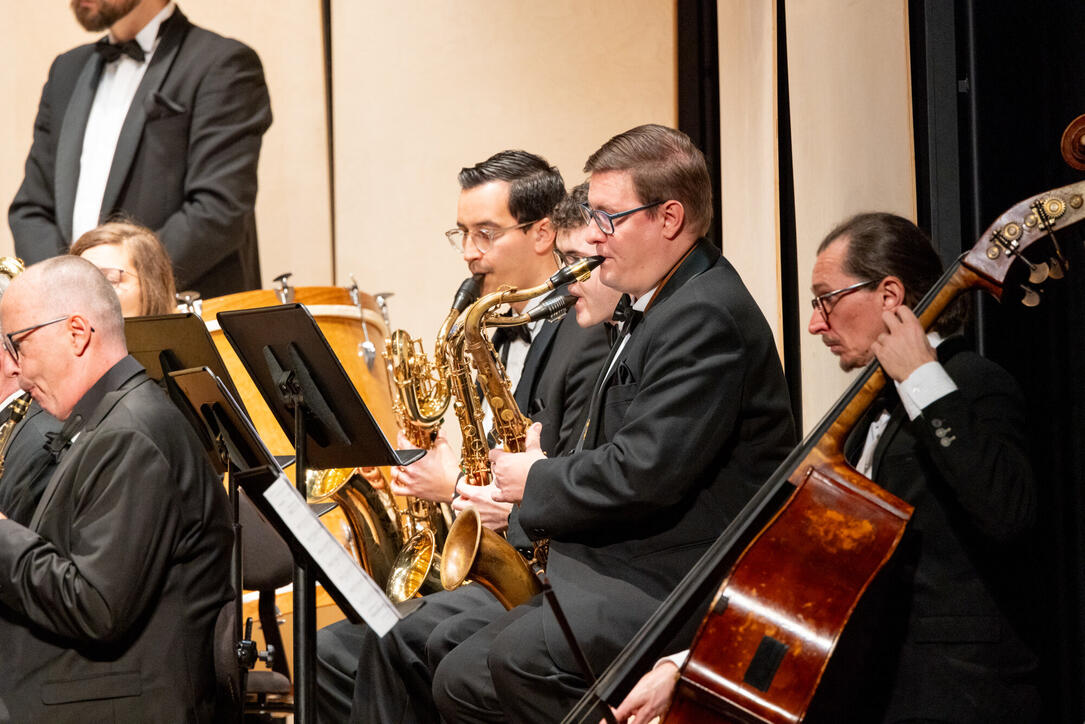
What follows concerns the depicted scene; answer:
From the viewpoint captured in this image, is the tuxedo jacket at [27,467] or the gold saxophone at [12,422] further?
the gold saxophone at [12,422]

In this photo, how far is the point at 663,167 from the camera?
276 centimetres

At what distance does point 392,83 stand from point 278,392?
Answer: 3478 millimetres

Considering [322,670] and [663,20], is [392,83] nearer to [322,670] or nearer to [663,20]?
[663,20]

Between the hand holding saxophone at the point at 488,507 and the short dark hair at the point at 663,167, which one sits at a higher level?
the short dark hair at the point at 663,167

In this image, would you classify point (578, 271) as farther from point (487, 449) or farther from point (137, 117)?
point (137, 117)

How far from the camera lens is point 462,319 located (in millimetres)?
3666

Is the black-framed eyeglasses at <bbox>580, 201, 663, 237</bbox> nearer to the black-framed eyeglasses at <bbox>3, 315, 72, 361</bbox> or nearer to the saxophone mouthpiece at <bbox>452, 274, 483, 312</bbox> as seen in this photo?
the saxophone mouthpiece at <bbox>452, 274, 483, 312</bbox>

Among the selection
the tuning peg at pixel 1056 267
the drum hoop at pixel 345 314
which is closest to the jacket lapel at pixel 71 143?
the drum hoop at pixel 345 314

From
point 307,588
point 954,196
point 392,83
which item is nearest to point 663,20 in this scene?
point 392,83

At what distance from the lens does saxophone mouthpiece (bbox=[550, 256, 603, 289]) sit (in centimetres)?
302

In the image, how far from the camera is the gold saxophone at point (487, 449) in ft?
9.99

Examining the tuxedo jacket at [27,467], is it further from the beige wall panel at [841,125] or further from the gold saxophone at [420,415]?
the beige wall panel at [841,125]

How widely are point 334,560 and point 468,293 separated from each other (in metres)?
2.04

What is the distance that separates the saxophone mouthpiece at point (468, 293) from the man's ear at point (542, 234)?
0.72 feet
